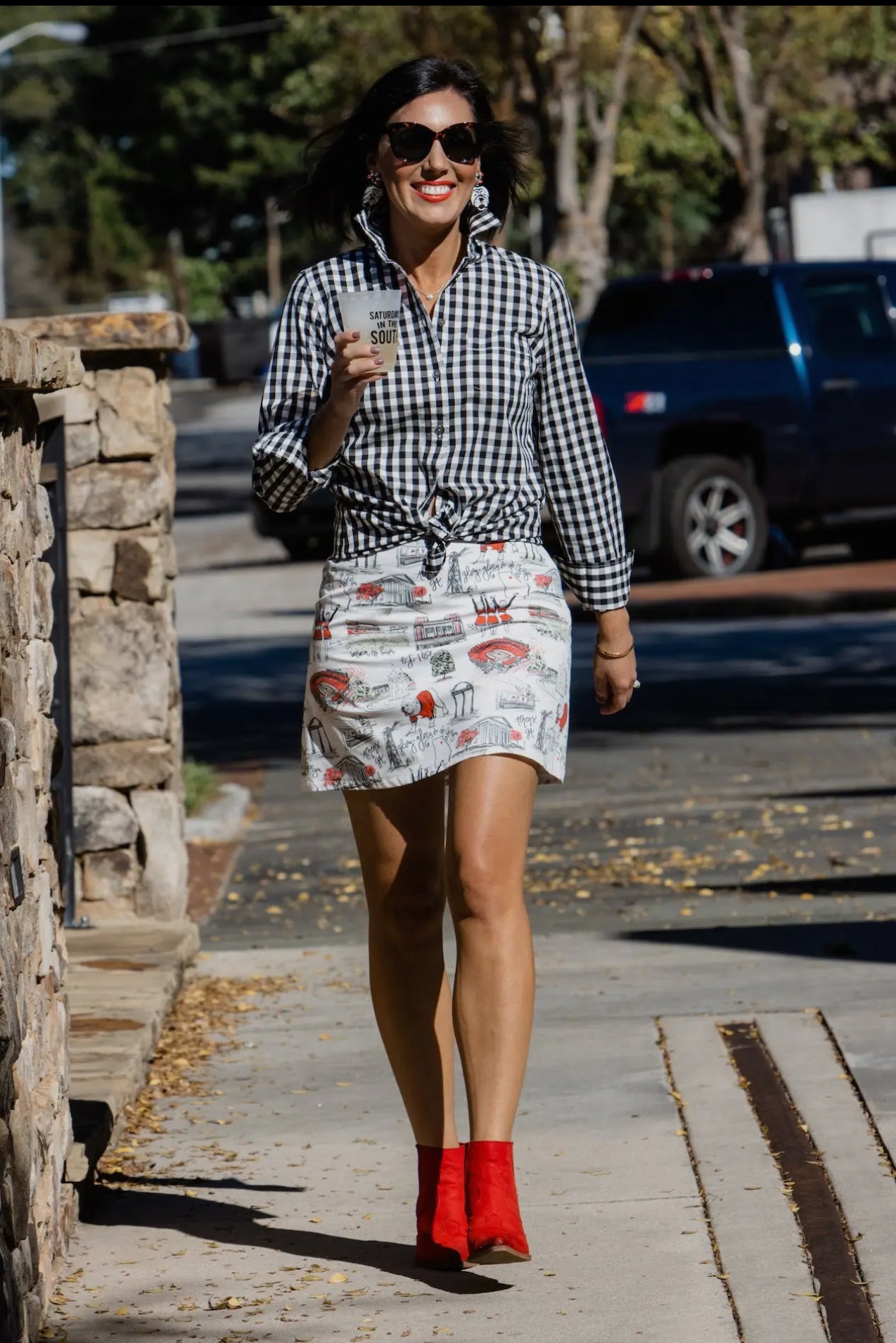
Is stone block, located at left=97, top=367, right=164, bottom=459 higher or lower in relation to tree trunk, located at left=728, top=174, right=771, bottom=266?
lower

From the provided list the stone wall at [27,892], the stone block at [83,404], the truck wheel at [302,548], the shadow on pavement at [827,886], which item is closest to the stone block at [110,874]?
the stone block at [83,404]

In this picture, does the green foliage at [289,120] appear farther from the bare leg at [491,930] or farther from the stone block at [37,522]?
the bare leg at [491,930]

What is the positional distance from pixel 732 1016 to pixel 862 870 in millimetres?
1828

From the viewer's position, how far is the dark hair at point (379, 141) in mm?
4145

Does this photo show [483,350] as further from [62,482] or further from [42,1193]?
[62,482]

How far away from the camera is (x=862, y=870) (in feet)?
24.3

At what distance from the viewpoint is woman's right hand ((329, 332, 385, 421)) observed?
3.77 meters

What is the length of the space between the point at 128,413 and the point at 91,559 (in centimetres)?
43

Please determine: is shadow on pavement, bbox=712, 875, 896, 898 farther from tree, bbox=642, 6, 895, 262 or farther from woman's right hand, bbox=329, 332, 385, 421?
tree, bbox=642, 6, 895, 262

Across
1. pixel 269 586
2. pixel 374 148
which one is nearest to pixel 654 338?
pixel 269 586

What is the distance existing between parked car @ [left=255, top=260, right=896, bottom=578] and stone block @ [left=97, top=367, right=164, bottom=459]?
30.6 ft

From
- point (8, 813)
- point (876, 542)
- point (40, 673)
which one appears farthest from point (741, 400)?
point (8, 813)

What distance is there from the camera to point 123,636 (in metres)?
6.90

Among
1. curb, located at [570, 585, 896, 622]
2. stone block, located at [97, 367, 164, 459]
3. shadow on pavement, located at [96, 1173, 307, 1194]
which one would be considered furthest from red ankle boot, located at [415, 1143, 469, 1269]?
curb, located at [570, 585, 896, 622]
